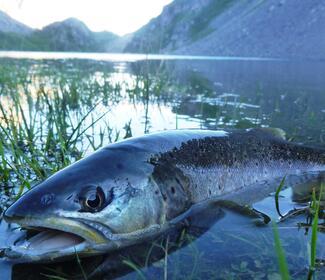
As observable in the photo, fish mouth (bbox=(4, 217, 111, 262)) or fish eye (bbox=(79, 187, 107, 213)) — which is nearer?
fish mouth (bbox=(4, 217, 111, 262))


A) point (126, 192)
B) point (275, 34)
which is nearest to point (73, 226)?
point (126, 192)

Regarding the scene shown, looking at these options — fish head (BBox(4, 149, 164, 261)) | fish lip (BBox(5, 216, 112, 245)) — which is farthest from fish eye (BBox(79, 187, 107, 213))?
fish lip (BBox(5, 216, 112, 245))

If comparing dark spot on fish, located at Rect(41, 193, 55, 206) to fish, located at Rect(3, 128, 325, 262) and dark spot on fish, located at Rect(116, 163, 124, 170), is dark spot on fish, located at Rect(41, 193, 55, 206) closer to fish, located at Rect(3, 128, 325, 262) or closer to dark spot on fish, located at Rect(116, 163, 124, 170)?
fish, located at Rect(3, 128, 325, 262)

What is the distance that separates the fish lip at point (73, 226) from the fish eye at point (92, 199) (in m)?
0.10

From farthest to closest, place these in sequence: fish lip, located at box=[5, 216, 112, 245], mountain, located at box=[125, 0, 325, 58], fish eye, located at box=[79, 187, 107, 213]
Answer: mountain, located at box=[125, 0, 325, 58] < fish eye, located at box=[79, 187, 107, 213] < fish lip, located at box=[5, 216, 112, 245]

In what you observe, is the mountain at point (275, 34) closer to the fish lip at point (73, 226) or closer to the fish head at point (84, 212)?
the fish head at point (84, 212)

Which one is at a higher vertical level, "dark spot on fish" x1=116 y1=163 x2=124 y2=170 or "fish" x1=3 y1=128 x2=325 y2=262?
"dark spot on fish" x1=116 y1=163 x2=124 y2=170

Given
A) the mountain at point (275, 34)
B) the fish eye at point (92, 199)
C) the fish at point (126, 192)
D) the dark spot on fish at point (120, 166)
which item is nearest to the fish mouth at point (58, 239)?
the fish at point (126, 192)

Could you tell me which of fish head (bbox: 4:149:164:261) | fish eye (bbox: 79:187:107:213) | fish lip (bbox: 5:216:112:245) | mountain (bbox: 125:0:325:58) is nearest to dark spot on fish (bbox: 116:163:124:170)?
fish head (bbox: 4:149:164:261)

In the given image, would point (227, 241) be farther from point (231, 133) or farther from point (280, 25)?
point (280, 25)

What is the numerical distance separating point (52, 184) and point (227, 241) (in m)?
1.54

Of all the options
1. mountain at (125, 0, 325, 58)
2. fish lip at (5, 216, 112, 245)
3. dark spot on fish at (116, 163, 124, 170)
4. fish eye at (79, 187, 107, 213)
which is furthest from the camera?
mountain at (125, 0, 325, 58)

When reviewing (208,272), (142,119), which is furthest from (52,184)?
(142,119)

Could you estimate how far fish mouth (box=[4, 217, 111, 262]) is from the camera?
113 inches
